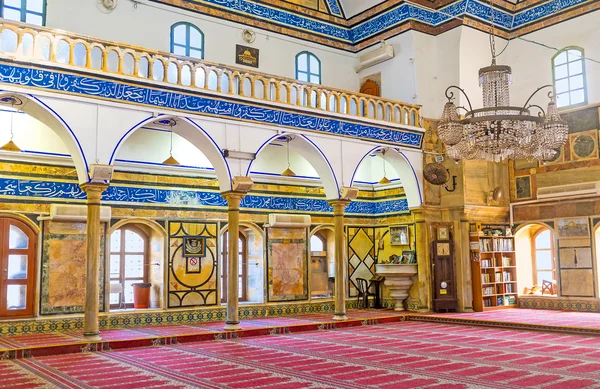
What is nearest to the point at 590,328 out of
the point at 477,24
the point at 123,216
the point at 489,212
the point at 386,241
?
the point at 489,212

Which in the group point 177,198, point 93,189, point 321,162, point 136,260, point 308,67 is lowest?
point 136,260

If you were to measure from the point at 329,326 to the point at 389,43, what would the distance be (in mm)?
5926

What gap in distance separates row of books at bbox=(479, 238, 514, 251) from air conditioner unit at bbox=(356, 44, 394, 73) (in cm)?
409

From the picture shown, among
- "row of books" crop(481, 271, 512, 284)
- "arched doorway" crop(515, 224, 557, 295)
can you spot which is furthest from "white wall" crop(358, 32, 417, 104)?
"row of books" crop(481, 271, 512, 284)

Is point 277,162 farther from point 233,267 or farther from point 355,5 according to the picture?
point 355,5

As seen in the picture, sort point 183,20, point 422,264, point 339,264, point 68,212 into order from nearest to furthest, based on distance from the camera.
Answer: point 68,212 → point 339,264 → point 183,20 → point 422,264

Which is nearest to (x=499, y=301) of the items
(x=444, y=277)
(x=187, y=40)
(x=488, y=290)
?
(x=488, y=290)

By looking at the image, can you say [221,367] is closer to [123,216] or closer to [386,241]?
[123,216]

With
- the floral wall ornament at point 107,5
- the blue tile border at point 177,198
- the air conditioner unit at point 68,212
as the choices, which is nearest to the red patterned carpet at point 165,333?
the air conditioner unit at point 68,212

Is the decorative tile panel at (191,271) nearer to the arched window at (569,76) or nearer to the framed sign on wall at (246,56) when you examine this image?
the framed sign on wall at (246,56)

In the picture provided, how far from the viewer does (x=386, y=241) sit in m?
13.0

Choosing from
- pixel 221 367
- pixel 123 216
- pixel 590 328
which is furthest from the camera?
pixel 123 216

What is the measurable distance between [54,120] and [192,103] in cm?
197

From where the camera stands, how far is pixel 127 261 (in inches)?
424
